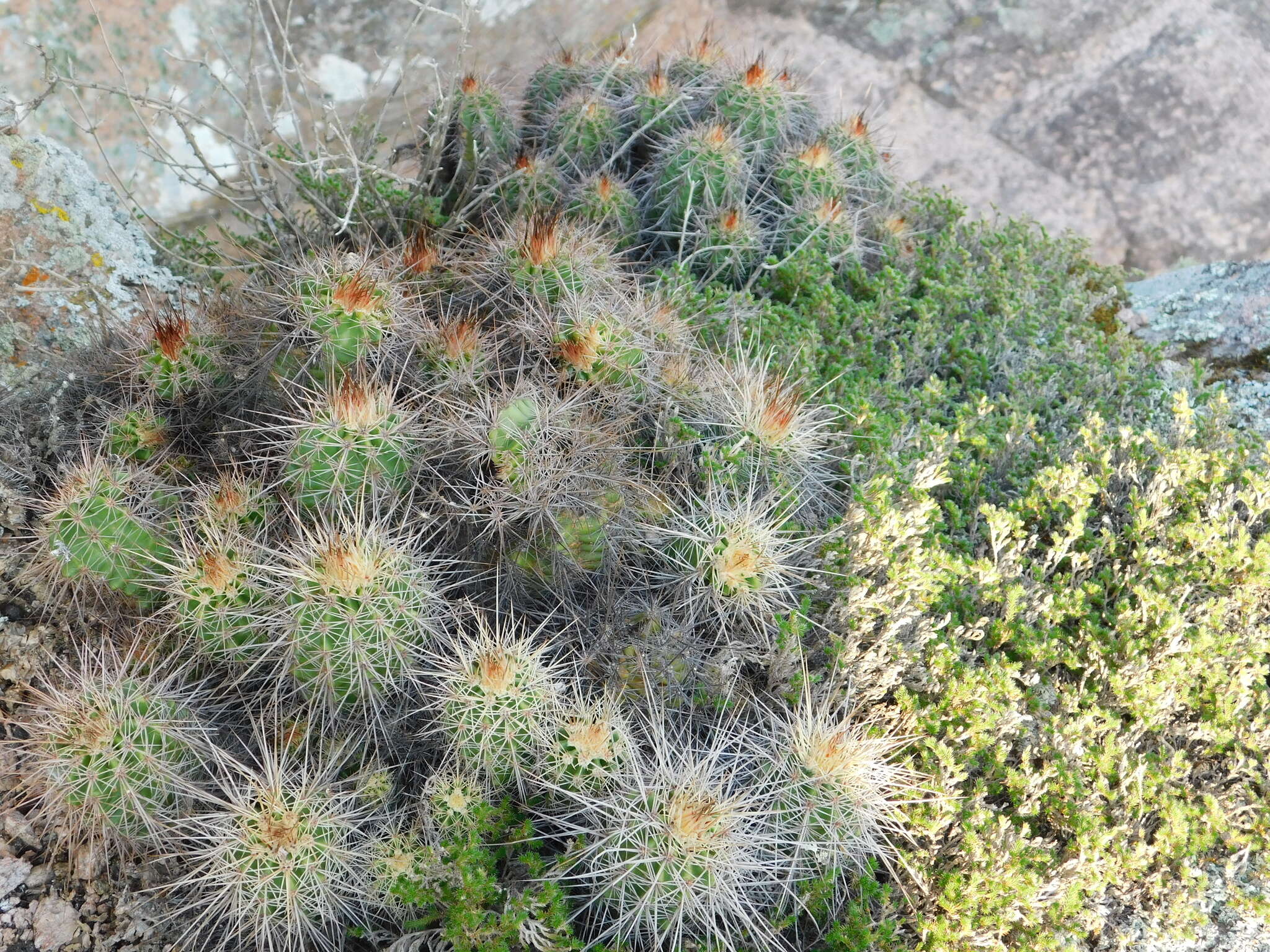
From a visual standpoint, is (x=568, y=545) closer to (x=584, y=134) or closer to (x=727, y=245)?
(x=727, y=245)

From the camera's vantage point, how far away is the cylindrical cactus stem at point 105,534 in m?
2.34

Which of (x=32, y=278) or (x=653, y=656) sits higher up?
(x=32, y=278)

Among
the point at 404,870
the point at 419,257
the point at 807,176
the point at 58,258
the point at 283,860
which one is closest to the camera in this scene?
the point at 283,860

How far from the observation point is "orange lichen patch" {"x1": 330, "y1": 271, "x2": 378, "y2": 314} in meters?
2.59

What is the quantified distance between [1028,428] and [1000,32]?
14.2ft

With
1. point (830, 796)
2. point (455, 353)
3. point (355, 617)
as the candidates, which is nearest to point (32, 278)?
point (455, 353)

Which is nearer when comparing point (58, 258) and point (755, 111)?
point (58, 258)

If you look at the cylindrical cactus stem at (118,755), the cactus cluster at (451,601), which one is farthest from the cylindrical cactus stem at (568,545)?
the cylindrical cactus stem at (118,755)

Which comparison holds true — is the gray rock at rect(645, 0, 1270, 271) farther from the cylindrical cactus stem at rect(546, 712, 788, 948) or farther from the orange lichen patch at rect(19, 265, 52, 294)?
the cylindrical cactus stem at rect(546, 712, 788, 948)

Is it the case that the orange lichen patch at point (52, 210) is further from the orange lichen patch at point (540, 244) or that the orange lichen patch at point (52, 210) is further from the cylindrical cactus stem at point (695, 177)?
the cylindrical cactus stem at point (695, 177)

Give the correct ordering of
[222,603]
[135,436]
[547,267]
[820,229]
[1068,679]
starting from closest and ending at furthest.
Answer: [222,603], [135,436], [1068,679], [547,267], [820,229]

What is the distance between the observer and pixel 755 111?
4.31 metres

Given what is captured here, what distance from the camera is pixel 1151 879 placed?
2.43 m

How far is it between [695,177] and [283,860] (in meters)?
2.98
